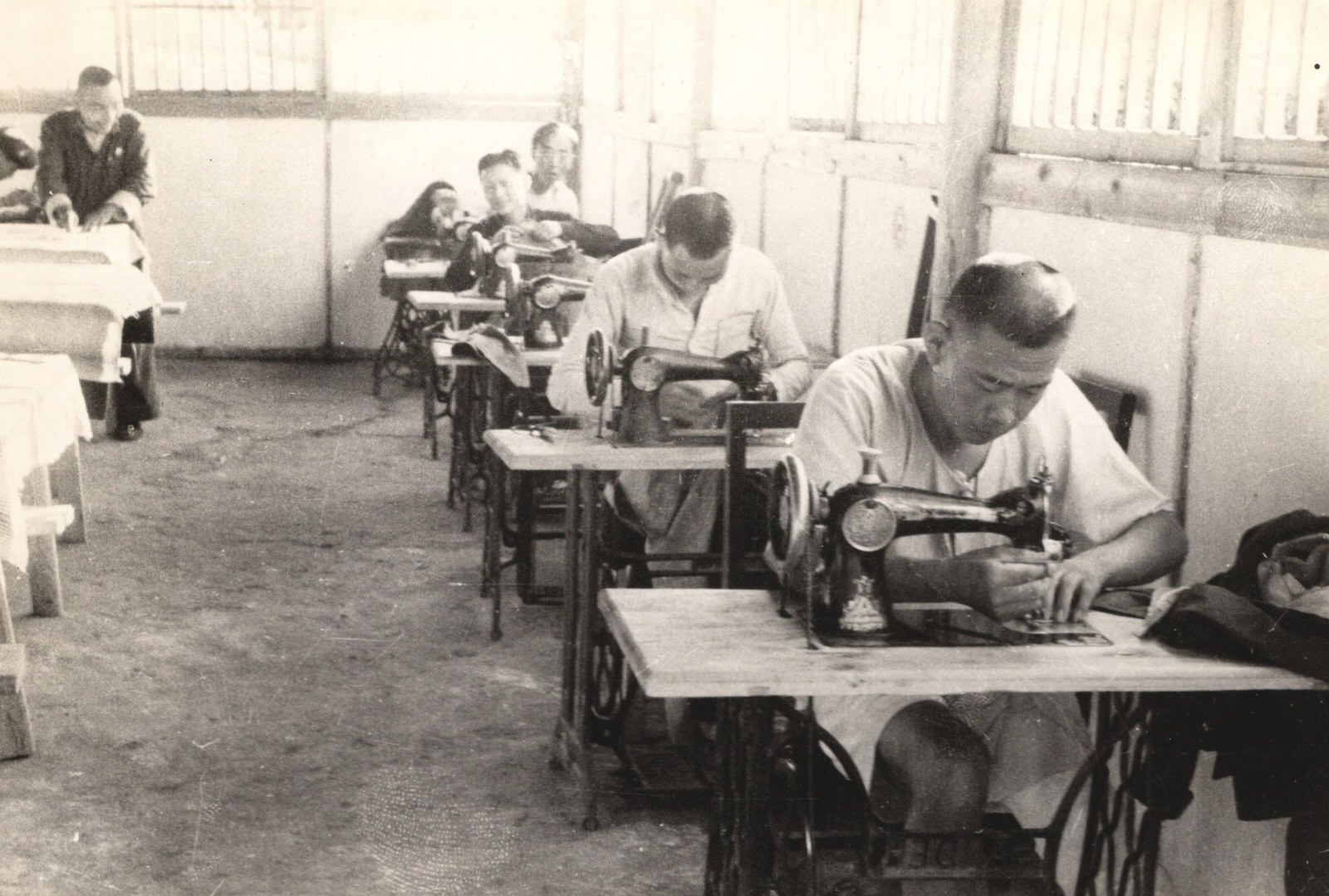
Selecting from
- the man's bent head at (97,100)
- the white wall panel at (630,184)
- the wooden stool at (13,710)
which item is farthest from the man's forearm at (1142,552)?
the man's bent head at (97,100)

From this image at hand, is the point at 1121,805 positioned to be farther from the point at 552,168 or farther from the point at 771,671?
the point at 552,168

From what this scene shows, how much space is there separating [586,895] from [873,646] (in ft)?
4.15

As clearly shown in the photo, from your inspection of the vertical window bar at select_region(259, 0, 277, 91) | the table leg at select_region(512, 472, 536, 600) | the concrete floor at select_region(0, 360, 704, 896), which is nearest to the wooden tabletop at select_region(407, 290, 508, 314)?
the concrete floor at select_region(0, 360, 704, 896)

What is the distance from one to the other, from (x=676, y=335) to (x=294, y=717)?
1.48 metres

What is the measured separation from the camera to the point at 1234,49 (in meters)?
2.94

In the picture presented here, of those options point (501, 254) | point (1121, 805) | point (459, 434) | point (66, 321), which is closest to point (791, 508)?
point (1121, 805)

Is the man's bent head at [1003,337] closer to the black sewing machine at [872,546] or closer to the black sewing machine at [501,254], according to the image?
the black sewing machine at [872,546]

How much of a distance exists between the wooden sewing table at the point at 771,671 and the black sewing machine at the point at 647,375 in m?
1.43

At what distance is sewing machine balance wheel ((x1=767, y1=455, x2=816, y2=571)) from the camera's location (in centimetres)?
229

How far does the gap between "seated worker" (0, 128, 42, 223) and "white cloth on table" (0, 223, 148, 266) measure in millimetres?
503

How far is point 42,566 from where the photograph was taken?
16.3ft

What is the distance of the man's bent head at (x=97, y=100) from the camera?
300 inches

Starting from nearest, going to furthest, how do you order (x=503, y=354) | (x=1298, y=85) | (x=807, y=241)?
(x=1298, y=85) < (x=503, y=354) < (x=807, y=241)

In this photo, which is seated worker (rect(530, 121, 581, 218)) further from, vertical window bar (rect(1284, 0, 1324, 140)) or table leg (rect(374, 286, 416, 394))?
vertical window bar (rect(1284, 0, 1324, 140))
